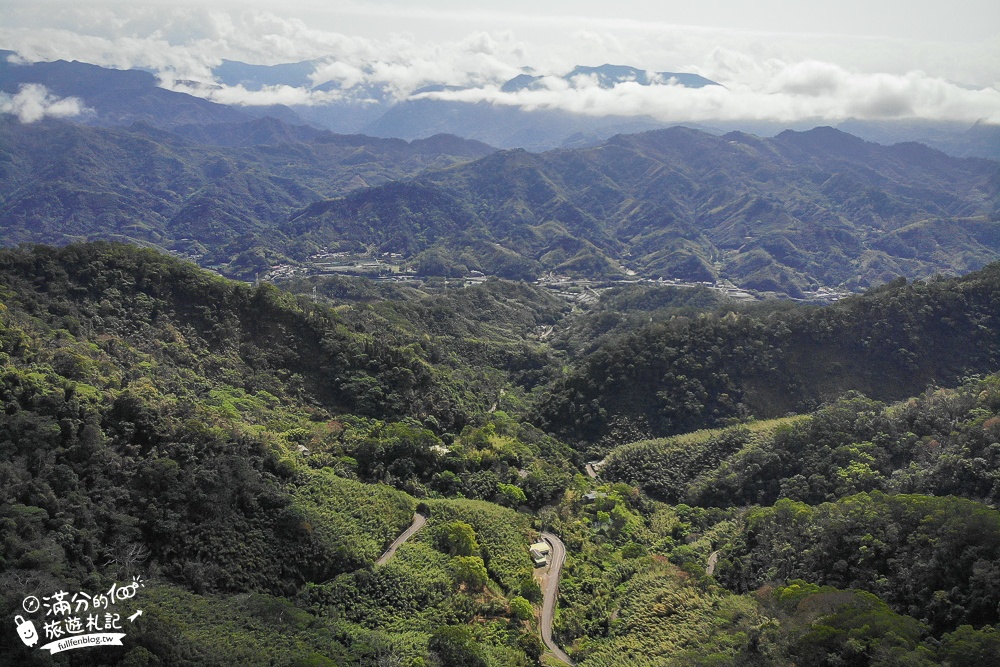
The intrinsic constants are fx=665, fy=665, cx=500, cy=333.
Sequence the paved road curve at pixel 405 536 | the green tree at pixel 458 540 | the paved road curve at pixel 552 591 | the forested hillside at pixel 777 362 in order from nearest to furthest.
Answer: the paved road curve at pixel 552 591, the paved road curve at pixel 405 536, the green tree at pixel 458 540, the forested hillside at pixel 777 362

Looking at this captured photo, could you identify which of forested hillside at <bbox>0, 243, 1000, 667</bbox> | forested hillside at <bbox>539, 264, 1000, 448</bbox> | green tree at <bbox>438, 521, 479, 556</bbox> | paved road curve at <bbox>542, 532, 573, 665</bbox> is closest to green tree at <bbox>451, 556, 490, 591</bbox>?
forested hillside at <bbox>0, 243, 1000, 667</bbox>

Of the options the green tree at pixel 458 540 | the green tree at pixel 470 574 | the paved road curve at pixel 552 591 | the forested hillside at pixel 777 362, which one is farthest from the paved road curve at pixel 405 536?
the forested hillside at pixel 777 362

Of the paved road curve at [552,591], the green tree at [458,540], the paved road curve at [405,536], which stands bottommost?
the paved road curve at [552,591]

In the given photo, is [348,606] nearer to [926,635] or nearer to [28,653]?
[28,653]

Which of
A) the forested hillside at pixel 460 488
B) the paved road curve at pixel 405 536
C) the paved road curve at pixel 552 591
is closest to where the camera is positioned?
the forested hillside at pixel 460 488

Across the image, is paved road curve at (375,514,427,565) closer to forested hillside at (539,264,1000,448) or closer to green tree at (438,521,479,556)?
green tree at (438,521,479,556)

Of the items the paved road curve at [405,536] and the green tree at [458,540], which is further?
the green tree at [458,540]

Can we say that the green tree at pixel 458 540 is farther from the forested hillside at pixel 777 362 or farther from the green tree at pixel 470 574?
the forested hillside at pixel 777 362

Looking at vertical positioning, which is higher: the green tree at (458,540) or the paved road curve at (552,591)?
the green tree at (458,540)
